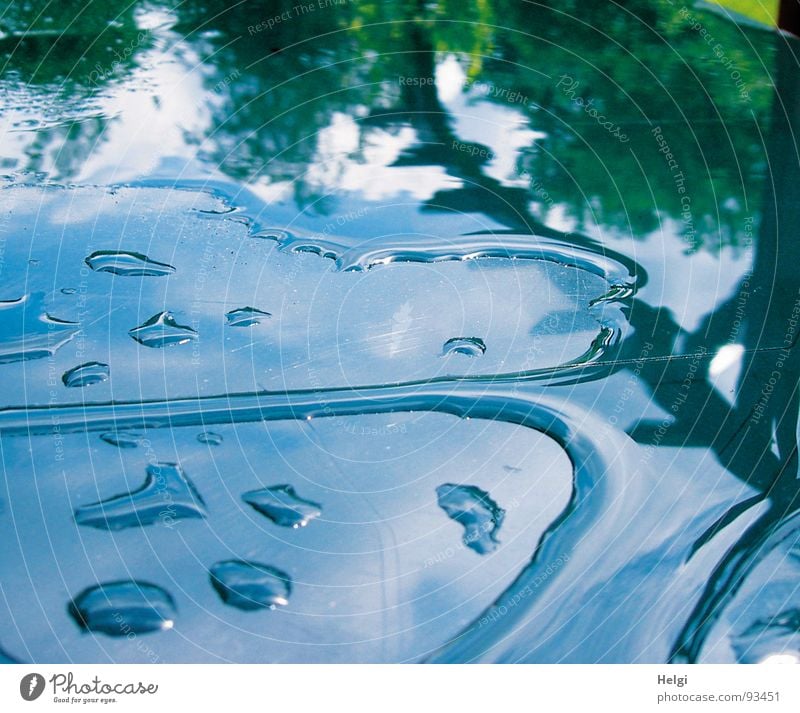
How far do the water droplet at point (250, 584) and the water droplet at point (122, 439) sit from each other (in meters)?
0.13

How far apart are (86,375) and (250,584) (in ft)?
0.79

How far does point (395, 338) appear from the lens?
29.4 inches

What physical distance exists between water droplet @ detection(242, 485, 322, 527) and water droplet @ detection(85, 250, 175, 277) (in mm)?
265

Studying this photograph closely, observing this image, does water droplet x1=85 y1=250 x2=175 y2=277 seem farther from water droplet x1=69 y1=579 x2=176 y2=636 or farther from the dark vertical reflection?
the dark vertical reflection

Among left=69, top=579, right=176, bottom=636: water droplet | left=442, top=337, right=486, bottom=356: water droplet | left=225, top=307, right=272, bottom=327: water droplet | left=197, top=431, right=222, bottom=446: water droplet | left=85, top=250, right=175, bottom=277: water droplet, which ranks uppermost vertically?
left=85, top=250, right=175, bottom=277: water droplet

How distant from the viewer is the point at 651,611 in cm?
59

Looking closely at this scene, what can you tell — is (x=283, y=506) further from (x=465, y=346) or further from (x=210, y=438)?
(x=465, y=346)

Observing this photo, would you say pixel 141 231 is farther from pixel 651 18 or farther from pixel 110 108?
pixel 651 18

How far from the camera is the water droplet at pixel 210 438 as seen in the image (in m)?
0.67

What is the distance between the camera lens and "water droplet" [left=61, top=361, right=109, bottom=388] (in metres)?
0.70

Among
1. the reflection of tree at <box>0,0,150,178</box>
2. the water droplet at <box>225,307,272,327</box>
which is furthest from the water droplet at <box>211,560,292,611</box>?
the reflection of tree at <box>0,0,150,178</box>

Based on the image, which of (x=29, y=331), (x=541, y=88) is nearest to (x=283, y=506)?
(x=29, y=331)

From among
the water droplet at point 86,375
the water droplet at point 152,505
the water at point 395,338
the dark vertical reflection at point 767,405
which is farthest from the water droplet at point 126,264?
the dark vertical reflection at point 767,405

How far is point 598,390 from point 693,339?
4.4 inches
